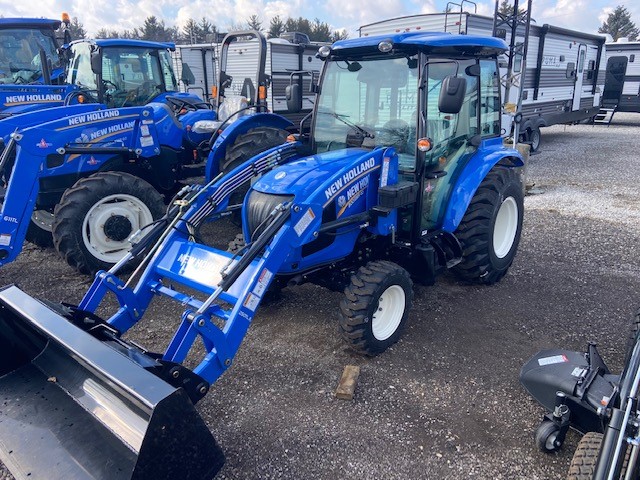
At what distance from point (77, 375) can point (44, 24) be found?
8.42 metres

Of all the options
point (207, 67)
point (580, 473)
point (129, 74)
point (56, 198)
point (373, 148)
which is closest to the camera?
point (580, 473)

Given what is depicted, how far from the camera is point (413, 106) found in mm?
3684

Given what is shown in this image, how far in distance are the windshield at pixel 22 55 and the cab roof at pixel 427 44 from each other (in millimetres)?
7075

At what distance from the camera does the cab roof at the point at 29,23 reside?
27.9ft

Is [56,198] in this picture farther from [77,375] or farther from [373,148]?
[373,148]

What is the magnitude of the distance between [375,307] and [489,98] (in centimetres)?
234

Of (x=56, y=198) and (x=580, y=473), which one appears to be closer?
(x=580, y=473)

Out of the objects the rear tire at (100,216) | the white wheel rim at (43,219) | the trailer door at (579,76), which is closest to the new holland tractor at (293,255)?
the rear tire at (100,216)

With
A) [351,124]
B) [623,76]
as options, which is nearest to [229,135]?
[351,124]

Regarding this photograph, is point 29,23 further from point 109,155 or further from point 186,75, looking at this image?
point 109,155

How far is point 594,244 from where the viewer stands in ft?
19.1

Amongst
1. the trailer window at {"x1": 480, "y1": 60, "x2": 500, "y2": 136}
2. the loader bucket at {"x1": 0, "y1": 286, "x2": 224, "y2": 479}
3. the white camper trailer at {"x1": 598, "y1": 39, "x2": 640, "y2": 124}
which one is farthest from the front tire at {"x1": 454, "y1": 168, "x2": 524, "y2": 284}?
the white camper trailer at {"x1": 598, "y1": 39, "x2": 640, "y2": 124}

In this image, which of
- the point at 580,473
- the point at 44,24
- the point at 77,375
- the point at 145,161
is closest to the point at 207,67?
the point at 44,24

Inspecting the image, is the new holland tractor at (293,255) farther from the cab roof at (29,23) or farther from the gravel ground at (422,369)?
the cab roof at (29,23)
